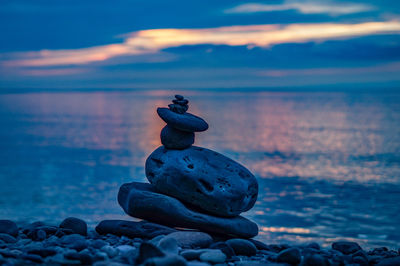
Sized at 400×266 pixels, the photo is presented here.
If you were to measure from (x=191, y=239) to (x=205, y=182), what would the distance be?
1443 mm

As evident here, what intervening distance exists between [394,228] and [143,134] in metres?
31.7

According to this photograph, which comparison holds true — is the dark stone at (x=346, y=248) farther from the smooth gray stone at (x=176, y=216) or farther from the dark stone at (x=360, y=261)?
the smooth gray stone at (x=176, y=216)

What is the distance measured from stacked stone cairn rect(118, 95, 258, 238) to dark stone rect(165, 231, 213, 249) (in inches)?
34.8

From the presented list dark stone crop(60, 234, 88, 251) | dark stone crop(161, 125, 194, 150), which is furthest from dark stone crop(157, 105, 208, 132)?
dark stone crop(60, 234, 88, 251)

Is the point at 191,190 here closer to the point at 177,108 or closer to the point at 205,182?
the point at 205,182

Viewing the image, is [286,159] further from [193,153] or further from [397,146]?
[193,153]

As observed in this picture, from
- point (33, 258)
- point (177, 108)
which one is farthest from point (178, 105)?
point (33, 258)

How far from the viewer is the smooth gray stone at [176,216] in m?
Answer: 9.79

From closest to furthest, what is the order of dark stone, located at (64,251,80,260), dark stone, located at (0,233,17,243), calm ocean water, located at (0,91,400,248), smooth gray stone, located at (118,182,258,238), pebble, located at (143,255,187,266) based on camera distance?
1. pebble, located at (143,255,187,266)
2. dark stone, located at (64,251,80,260)
3. dark stone, located at (0,233,17,243)
4. smooth gray stone, located at (118,182,258,238)
5. calm ocean water, located at (0,91,400,248)

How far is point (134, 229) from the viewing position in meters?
9.73

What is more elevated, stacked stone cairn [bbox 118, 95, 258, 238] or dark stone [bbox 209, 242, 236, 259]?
stacked stone cairn [bbox 118, 95, 258, 238]

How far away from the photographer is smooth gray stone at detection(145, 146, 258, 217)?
985 centimetres

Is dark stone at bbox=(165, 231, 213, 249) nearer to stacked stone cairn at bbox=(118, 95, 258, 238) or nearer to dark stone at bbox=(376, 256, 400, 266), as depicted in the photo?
stacked stone cairn at bbox=(118, 95, 258, 238)

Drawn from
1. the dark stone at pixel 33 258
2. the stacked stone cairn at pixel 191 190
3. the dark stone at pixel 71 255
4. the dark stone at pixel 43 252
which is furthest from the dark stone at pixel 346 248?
the dark stone at pixel 33 258
